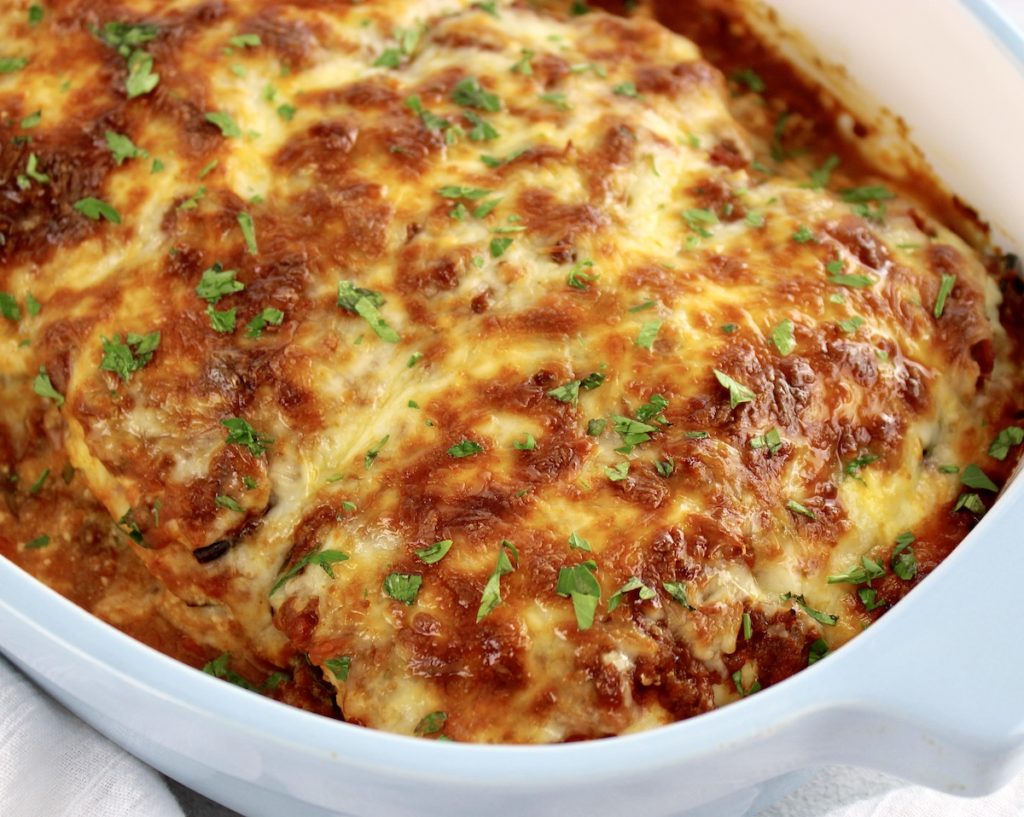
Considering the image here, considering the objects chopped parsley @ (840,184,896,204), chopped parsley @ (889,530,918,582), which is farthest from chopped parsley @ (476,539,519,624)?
chopped parsley @ (840,184,896,204)

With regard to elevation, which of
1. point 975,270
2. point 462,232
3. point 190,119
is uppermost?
point 975,270

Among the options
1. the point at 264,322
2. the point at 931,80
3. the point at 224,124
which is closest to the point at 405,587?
the point at 264,322

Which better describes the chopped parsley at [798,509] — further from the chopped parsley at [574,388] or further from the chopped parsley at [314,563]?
the chopped parsley at [314,563]

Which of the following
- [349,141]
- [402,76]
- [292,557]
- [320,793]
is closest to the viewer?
[320,793]

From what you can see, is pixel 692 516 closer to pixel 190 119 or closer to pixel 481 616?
pixel 481 616

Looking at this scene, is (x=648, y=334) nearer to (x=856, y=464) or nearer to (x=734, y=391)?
(x=734, y=391)

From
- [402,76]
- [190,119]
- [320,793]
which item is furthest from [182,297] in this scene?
[320,793]

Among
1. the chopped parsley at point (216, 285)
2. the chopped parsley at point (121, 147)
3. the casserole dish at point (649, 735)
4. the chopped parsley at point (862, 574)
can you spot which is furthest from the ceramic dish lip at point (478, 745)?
the chopped parsley at point (121, 147)
